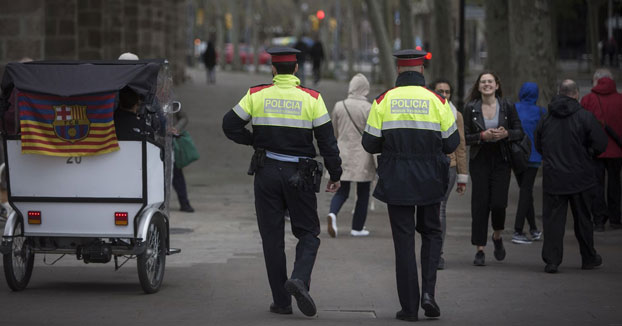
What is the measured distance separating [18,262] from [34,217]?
41 cm

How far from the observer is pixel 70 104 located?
8828 millimetres

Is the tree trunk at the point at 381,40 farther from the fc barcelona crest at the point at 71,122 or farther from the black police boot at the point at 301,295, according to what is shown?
the black police boot at the point at 301,295

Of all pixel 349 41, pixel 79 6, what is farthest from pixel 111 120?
pixel 349 41

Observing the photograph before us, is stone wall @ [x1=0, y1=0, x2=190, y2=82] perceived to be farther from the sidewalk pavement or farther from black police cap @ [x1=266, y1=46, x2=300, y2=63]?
black police cap @ [x1=266, y1=46, x2=300, y2=63]

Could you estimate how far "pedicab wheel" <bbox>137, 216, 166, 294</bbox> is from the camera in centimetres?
887

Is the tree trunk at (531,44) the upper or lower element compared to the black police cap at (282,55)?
upper

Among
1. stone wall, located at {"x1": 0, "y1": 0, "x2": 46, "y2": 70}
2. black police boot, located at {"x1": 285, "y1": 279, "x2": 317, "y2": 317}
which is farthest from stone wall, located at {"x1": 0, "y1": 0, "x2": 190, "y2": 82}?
black police boot, located at {"x1": 285, "y1": 279, "x2": 317, "y2": 317}

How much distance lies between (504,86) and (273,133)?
1458cm

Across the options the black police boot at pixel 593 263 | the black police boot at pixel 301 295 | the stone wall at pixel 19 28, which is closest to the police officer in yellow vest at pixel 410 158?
the black police boot at pixel 301 295

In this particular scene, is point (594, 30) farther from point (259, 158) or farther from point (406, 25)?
point (259, 158)

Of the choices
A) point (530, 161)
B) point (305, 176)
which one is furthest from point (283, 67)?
point (530, 161)

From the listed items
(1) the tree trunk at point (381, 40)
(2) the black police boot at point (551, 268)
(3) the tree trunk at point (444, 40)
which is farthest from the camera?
(1) the tree trunk at point (381, 40)

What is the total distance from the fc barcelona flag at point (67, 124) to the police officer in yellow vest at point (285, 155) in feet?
3.46

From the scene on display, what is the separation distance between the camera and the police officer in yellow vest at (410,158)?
8.08 metres
